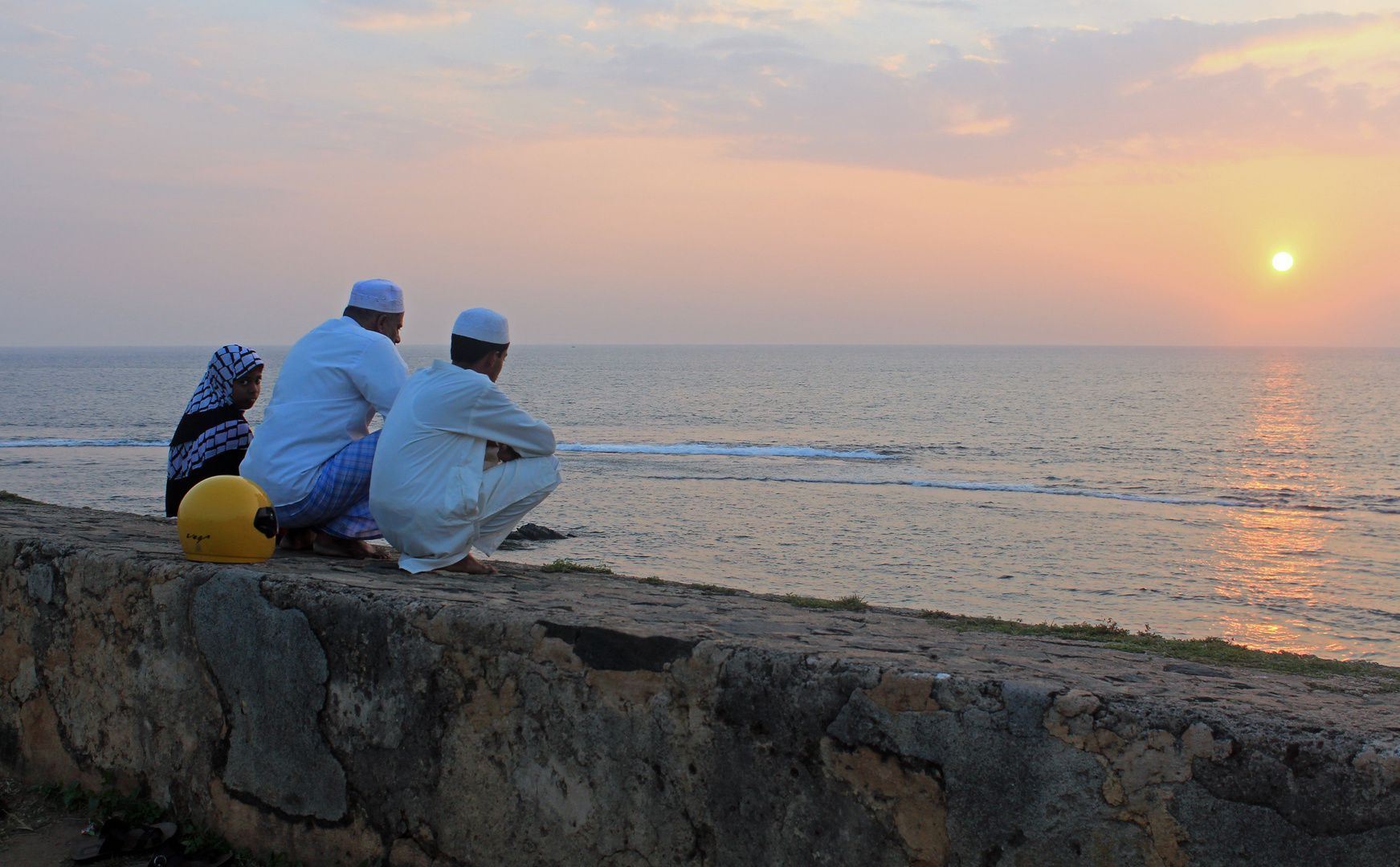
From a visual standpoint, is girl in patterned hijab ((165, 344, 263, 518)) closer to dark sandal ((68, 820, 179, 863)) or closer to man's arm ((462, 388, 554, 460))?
man's arm ((462, 388, 554, 460))

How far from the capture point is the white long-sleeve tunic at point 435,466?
3.73 meters

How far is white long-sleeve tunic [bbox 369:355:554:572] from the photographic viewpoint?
3.73m

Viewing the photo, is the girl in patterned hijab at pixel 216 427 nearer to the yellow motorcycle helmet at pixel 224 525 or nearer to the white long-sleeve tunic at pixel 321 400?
the white long-sleeve tunic at pixel 321 400

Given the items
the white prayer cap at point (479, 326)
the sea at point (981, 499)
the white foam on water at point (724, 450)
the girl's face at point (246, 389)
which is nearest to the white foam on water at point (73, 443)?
the sea at point (981, 499)

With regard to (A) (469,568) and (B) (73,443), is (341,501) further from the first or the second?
(B) (73,443)

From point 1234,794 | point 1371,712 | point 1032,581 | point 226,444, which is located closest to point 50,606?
point 226,444

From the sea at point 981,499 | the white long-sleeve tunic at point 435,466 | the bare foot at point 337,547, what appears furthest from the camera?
the sea at point 981,499

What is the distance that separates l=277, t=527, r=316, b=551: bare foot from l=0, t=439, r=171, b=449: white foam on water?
33.1 meters

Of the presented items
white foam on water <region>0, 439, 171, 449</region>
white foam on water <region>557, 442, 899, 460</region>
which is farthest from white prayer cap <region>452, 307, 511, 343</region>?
white foam on water <region>0, 439, 171, 449</region>

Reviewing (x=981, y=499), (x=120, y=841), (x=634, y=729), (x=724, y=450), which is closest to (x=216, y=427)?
(x=120, y=841)

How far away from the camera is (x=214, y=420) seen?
4.86 metres

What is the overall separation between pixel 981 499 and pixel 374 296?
64.3ft

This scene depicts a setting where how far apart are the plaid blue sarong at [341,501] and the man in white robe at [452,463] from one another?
403 millimetres

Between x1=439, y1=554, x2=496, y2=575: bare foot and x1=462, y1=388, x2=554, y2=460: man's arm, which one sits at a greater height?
x1=462, y1=388, x2=554, y2=460: man's arm
